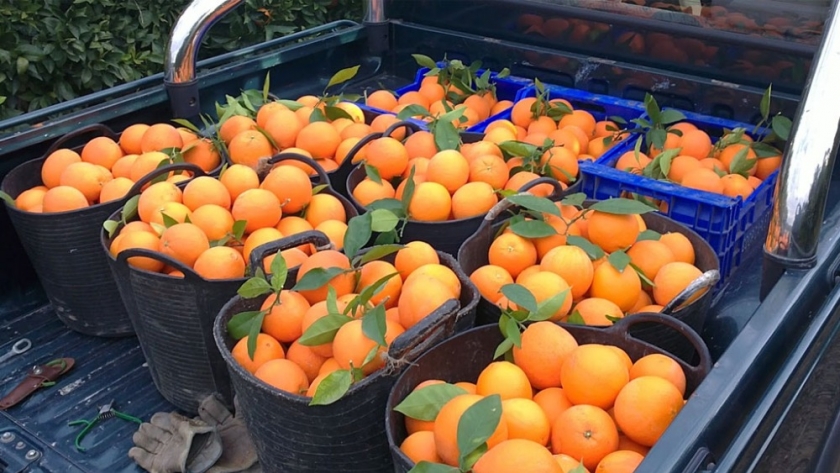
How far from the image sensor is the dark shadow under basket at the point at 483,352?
132 cm

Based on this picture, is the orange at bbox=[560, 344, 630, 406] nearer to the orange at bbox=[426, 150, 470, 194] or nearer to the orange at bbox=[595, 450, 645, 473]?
the orange at bbox=[595, 450, 645, 473]

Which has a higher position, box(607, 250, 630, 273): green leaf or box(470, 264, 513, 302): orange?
box(607, 250, 630, 273): green leaf

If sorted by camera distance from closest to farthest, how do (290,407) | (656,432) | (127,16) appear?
(656,432), (290,407), (127,16)

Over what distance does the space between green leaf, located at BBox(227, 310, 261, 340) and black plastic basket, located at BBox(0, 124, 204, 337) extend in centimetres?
63

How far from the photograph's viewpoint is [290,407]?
134cm

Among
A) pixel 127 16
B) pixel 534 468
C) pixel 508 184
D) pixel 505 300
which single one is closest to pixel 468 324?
pixel 505 300

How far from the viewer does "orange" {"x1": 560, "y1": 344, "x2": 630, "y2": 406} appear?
130cm

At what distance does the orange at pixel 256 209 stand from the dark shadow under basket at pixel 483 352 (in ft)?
2.27

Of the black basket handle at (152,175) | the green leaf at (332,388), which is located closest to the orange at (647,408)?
the green leaf at (332,388)

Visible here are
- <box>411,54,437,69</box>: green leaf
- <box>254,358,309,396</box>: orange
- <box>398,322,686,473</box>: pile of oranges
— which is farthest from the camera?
<box>411,54,437,69</box>: green leaf

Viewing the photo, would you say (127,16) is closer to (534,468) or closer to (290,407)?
(290,407)

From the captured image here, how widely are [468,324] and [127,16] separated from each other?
333cm

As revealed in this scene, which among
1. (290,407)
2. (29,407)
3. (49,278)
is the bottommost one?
(29,407)

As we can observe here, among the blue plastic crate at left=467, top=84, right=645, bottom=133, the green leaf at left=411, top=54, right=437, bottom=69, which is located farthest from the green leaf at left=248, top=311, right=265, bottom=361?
the green leaf at left=411, top=54, right=437, bottom=69
